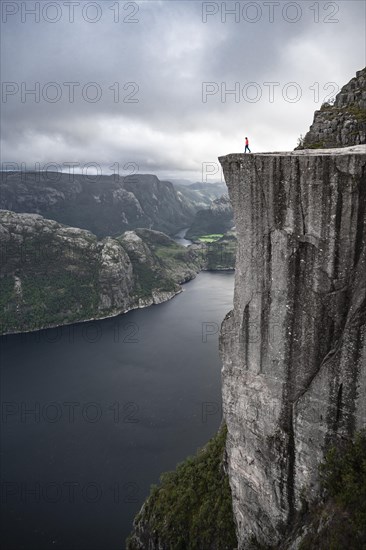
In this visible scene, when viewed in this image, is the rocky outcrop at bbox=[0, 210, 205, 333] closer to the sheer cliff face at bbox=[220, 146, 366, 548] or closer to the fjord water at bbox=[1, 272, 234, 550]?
the fjord water at bbox=[1, 272, 234, 550]

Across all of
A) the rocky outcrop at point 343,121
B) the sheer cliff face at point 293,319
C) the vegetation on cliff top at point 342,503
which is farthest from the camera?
the rocky outcrop at point 343,121

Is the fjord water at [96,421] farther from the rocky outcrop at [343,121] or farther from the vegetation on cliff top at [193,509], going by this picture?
the rocky outcrop at [343,121]

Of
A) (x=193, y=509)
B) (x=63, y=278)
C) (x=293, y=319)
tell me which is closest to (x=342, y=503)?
(x=293, y=319)

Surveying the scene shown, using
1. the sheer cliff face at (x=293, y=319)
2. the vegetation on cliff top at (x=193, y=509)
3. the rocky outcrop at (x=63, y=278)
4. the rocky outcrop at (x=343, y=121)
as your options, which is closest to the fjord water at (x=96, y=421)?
the vegetation on cliff top at (x=193, y=509)

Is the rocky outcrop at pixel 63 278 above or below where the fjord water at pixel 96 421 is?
above

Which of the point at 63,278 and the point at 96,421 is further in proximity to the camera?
the point at 63,278

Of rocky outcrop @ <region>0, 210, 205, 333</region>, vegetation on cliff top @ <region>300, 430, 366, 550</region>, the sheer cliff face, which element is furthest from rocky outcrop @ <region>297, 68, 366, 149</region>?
rocky outcrop @ <region>0, 210, 205, 333</region>

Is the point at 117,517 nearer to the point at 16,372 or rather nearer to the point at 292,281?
the point at 292,281

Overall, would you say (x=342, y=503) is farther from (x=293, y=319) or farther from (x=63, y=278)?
(x=63, y=278)
